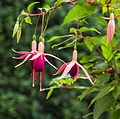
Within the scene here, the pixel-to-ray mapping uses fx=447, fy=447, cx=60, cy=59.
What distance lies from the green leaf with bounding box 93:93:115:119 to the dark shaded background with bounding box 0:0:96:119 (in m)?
1.79

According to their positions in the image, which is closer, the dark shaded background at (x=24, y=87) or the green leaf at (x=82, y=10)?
the green leaf at (x=82, y=10)

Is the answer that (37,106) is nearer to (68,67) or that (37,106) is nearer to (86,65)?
(86,65)

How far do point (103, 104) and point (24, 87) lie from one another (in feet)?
6.08

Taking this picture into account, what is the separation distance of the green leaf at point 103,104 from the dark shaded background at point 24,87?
1.79m

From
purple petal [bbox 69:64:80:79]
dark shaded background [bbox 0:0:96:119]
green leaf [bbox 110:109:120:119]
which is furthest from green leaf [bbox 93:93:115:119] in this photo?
dark shaded background [bbox 0:0:96:119]

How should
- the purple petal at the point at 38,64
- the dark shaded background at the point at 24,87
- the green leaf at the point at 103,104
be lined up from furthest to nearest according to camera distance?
the dark shaded background at the point at 24,87, the green leaf at the point at 103,104, the purple petal at the point at 38,64

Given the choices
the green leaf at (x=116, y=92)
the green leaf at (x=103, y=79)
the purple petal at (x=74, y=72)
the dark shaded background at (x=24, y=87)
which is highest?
the purple petal at (x=74, y=72)

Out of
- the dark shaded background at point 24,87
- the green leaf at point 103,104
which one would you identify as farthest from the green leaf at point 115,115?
the dark shaded background at point 24,87

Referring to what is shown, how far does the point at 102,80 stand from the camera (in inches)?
29.1

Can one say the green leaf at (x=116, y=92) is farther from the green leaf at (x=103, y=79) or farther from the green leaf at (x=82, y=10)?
the green leaf at (x=82, y=10)

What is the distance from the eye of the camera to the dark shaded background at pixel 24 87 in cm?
254

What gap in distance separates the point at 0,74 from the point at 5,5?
412 mm

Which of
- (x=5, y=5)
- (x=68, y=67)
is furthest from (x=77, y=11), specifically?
(x=5, y=5)

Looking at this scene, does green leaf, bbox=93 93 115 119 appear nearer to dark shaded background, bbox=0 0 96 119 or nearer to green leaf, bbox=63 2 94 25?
green leaf, bbox=63 2 94 25
